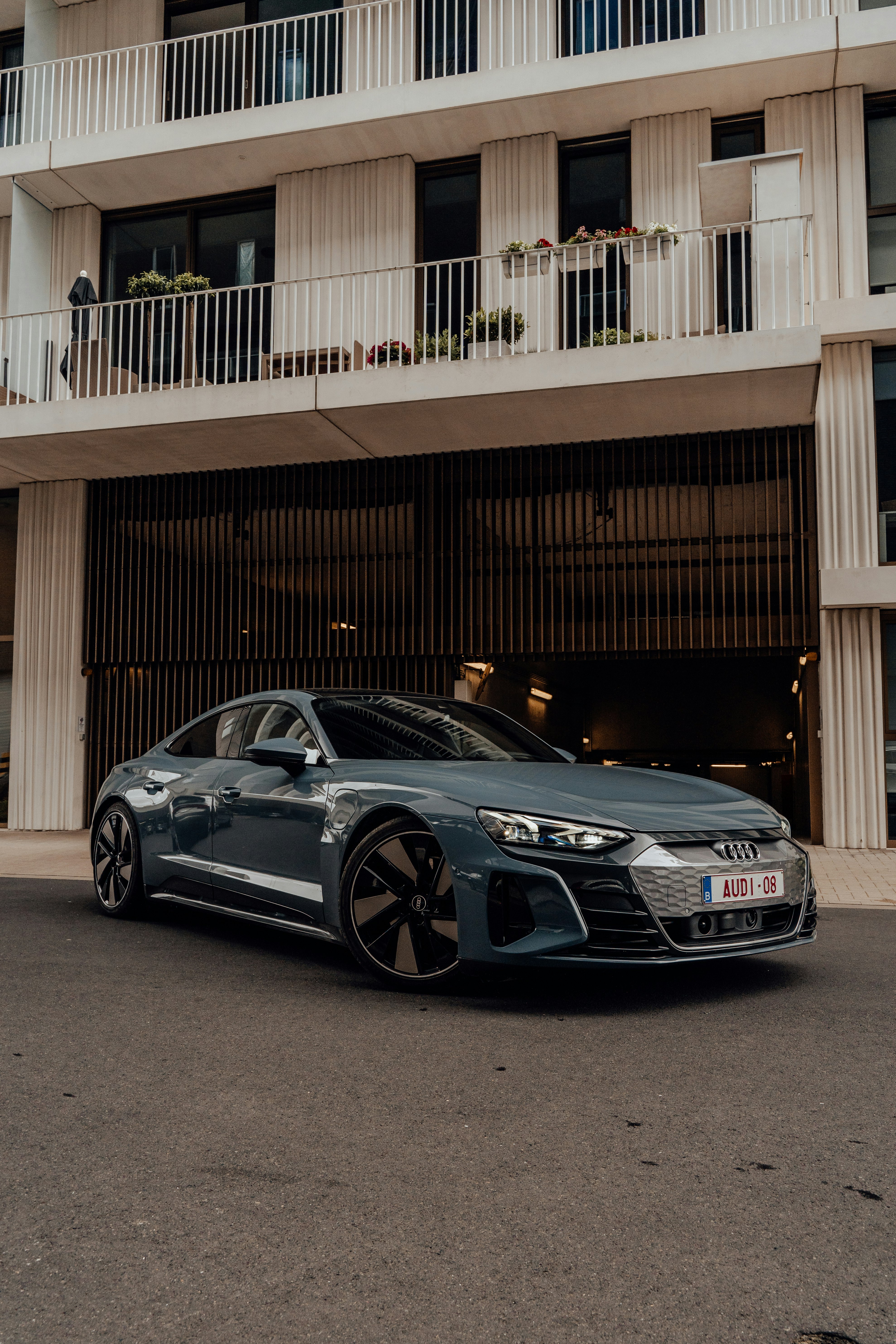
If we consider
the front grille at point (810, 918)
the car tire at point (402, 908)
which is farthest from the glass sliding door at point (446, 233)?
the front grille at point (810, 918)

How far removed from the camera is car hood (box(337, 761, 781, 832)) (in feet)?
13.8

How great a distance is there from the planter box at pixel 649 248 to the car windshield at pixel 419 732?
280 inches

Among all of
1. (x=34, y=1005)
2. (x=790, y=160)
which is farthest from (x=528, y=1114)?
(x=790, y=160)

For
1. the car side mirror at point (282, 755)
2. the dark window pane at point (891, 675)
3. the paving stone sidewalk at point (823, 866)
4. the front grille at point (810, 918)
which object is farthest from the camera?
the dark window pane at point (891, 675)

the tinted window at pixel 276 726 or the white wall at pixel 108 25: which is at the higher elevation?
the white wall at pixel 108 25

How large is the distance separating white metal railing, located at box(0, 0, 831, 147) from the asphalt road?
37.7ft

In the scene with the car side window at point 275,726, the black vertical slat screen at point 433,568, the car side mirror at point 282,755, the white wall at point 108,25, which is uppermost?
the white wall at point 108,25

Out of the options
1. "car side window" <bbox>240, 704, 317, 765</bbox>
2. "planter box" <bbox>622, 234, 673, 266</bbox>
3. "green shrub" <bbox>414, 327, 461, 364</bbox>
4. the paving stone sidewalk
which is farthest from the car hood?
A: "planter box" <bbox>622, 234, 673, 266</bbox>

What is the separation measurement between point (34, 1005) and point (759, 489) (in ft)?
29.9

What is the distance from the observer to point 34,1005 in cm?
433

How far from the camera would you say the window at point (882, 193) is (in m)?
11.6

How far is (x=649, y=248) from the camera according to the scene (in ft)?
38.0

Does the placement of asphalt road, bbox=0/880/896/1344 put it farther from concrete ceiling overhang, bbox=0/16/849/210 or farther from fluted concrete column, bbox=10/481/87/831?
concrete ceiling overhang, bbox=0/16/849/210

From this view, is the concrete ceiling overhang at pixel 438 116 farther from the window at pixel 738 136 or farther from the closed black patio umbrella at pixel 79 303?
the closed black patio umbrella at pixel 79 303
